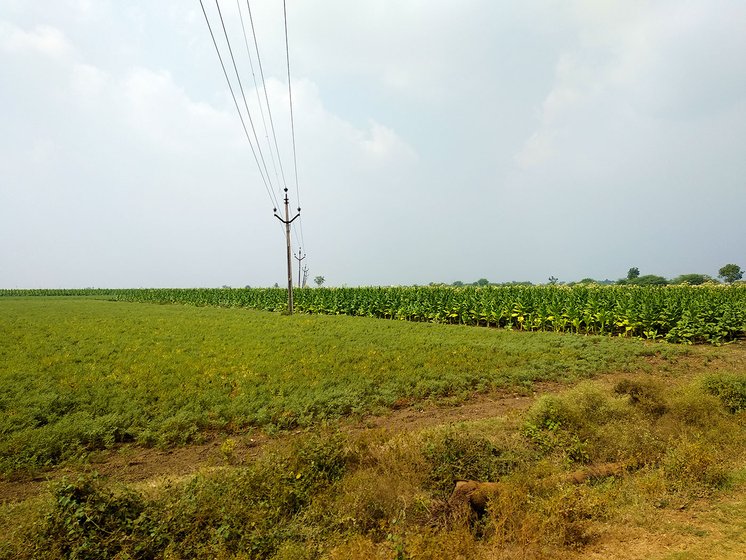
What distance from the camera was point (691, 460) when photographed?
18.2ft

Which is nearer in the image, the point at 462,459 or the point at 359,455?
the point at 462,459

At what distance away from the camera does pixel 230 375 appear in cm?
1152

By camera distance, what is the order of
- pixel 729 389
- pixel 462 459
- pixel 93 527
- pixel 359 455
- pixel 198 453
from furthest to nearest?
pixel 729 389 → pixel 198 453 → pixel 359 455 → pixel 462 459 → pixel 93 527

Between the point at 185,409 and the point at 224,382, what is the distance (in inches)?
76.3

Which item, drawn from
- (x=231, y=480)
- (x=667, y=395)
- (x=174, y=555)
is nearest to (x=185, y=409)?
(x=231, y=480)

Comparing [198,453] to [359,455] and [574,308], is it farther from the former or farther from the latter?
[574,308]

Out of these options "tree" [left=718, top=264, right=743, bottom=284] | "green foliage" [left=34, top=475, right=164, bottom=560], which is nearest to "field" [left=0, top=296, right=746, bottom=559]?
"green foliage" [left=34, top=475, right=164, bottom=560]

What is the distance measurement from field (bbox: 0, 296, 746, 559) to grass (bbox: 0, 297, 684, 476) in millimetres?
64

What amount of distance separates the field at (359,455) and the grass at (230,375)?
6 centimetres

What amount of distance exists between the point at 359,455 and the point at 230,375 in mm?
6653

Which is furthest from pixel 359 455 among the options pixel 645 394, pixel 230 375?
pixel 645 394

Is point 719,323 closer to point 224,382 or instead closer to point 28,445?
point 224,382

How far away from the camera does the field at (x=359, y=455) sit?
4254 millimetres

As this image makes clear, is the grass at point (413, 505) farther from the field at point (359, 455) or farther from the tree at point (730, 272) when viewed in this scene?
the tree at point (730, 272)
